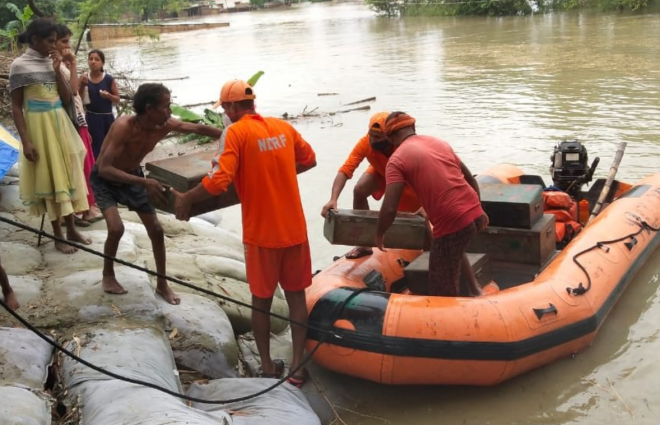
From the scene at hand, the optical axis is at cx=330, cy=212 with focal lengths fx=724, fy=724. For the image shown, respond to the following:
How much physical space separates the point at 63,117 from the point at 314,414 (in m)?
2.72

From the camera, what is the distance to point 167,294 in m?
4.93

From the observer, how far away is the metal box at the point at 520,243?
5.64 metres

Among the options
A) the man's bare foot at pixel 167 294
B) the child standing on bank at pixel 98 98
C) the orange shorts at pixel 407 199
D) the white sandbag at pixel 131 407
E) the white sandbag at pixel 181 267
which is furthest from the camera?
the child standing on bank at pixel 98 98

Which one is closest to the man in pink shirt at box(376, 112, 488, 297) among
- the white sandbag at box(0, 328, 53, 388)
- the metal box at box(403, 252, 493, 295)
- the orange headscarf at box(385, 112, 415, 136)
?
the orange headscarf at box(385, 112, 415, 136)

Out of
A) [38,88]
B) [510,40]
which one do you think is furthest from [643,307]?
[510,40]

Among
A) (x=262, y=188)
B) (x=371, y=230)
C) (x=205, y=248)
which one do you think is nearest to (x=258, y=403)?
(x=262, y=188)

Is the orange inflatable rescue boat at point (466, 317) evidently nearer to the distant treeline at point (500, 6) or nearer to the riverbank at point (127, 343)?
the riverbank at point (127, 343)

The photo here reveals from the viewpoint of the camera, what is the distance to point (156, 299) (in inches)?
189

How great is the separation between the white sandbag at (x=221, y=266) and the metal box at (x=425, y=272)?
4.96 ft

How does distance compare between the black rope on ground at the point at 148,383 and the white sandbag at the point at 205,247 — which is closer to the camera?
the black rope on ground at the point at 148,383

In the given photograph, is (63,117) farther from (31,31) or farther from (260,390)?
(260,390)

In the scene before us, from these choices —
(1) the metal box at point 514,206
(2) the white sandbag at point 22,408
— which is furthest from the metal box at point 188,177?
(1) the metal box at point 514,206

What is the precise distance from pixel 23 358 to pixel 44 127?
1.85 meters

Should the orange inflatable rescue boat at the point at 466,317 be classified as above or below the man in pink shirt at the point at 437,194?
below
